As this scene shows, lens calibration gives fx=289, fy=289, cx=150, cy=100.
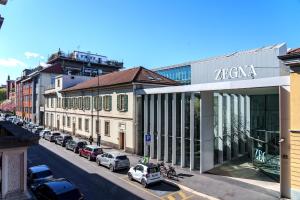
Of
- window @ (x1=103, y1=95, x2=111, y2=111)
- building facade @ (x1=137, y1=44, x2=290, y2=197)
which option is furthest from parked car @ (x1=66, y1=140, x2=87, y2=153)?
building facade @ (x1=137, y1=44, x2=290, y2=197)

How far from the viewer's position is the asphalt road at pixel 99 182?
61.2 feet

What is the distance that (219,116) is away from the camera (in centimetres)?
2736

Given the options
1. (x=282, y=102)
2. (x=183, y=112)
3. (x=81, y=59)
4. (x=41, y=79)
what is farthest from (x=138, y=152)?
(x=81, y=59)

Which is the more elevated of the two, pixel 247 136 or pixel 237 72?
pixel 237 72

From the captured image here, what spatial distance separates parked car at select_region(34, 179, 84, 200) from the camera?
1390 cm

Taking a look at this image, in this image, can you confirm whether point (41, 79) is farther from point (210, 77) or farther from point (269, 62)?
point (269, 62)

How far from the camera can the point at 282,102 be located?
18266mm

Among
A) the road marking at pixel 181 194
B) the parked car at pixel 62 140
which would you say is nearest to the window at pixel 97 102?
the parked car at pixel 62 140

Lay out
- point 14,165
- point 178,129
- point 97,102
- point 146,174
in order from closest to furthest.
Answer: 1. point 14,165
2. point 146,174
3. point 178,129
4. point 97,102

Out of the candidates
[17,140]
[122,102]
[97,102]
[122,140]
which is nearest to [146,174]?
[17,140]

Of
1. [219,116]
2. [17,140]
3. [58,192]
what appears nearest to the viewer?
[17,140]

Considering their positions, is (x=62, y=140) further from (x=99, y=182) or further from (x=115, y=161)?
(x=99, y=182)

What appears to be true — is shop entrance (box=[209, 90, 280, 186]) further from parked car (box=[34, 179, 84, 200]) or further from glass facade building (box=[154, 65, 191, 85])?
glass facade building (box=[154, 65, 191, 85])

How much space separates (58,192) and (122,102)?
66.0 feet
